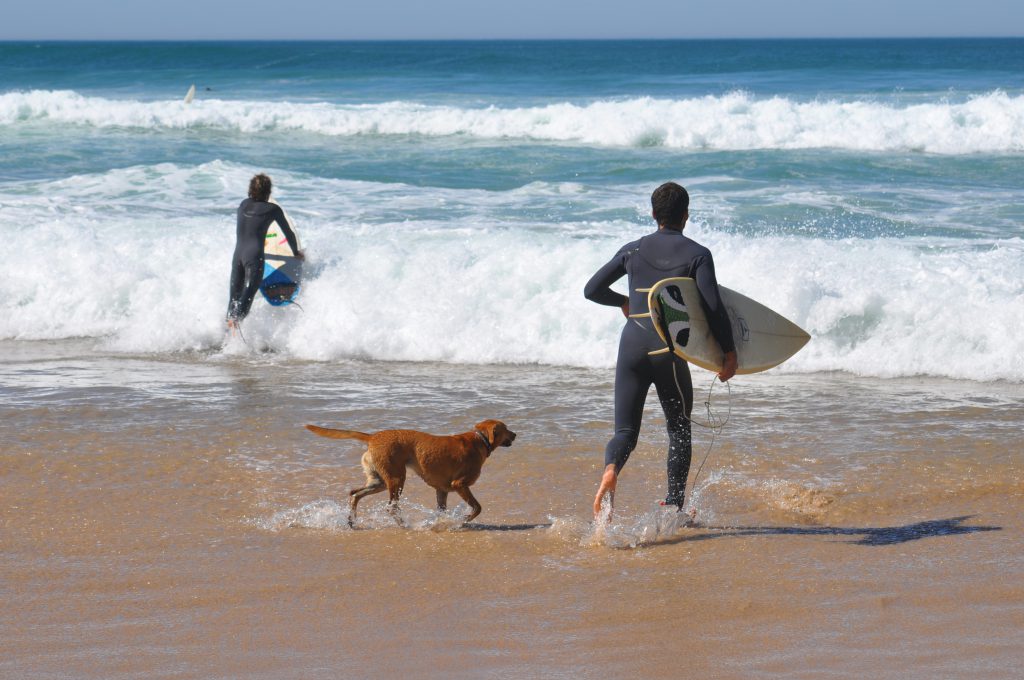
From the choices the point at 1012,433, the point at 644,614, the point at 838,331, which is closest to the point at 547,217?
the point at 838,331

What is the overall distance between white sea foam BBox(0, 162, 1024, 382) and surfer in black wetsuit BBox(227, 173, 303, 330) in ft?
0.73

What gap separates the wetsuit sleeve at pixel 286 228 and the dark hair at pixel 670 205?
556 centimetres

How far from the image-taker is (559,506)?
543cm

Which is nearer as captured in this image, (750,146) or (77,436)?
(77,436)

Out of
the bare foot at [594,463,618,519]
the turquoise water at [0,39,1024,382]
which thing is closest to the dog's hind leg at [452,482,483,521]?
the bare foot at [594,463,618,519]

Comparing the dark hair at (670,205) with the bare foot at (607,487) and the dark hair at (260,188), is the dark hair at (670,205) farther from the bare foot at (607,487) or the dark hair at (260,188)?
the dark hair at (260,188)

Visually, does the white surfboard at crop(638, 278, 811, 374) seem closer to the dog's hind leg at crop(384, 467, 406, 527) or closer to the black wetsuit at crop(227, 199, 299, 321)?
the dog's hind leg at crop(384, 467, 406, 527)

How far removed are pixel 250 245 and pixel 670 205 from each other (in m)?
5.66

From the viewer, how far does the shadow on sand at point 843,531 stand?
493 cm

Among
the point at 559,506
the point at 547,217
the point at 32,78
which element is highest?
the point at 32,78

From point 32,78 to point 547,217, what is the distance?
134ft

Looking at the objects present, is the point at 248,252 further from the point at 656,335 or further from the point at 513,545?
the point at 656,335

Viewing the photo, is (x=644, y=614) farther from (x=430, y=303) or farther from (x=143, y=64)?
(x=143, y=64)

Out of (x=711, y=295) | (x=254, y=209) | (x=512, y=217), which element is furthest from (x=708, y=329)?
(x=512, y=217)
